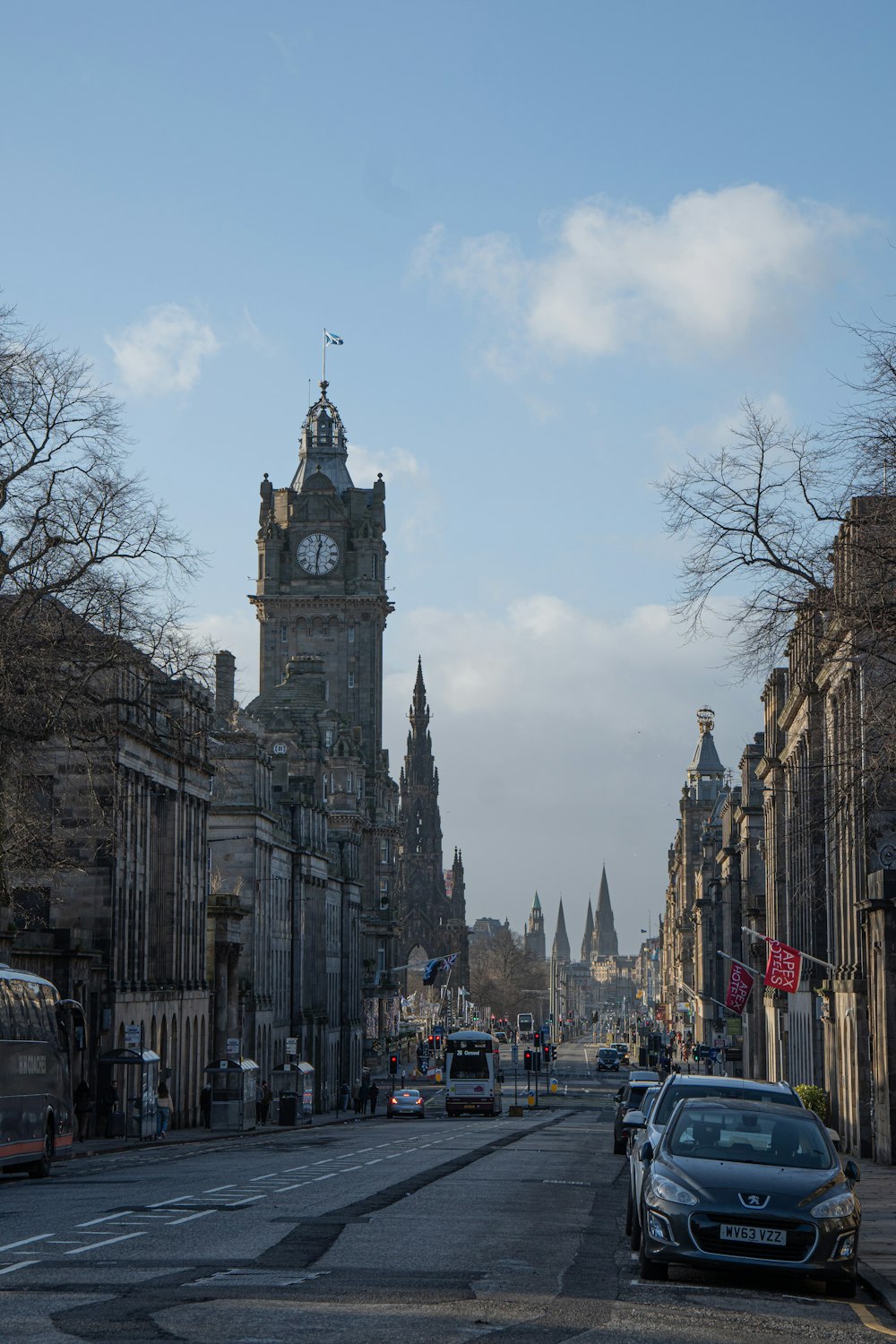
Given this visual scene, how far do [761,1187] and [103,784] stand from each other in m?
39.5

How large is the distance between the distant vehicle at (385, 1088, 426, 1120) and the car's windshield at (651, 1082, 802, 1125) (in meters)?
60.4

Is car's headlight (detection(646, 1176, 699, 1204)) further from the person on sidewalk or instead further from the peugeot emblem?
the person on sidewalk

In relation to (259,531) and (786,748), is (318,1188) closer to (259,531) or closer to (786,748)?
(786,748)

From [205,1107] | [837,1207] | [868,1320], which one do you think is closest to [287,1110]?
[205,1107]

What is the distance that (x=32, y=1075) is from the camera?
29.6m

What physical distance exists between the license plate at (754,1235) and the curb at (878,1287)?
93 cm

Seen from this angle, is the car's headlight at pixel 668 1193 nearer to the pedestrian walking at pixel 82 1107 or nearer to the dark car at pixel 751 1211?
the dark car at pixel 751 1211

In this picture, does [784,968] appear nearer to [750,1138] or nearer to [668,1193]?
[750,1138]

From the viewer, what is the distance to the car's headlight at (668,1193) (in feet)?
49.0

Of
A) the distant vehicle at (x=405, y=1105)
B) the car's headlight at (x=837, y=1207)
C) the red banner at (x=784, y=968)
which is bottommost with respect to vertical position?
the distant vehicle at (x=405, y=1105)

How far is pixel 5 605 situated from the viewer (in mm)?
35156

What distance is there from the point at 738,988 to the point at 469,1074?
1885cm

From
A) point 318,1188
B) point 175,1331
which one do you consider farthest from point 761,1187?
point 318,1188

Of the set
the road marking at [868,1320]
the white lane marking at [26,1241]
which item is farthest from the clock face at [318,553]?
the road marking at [868,1320]
